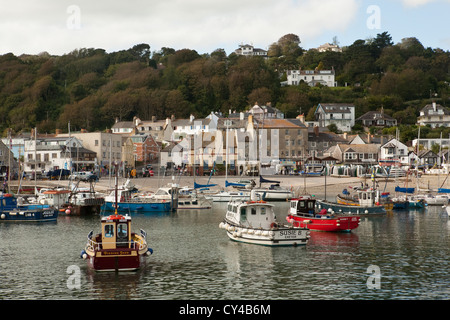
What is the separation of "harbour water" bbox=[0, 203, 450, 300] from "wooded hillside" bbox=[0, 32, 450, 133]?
347 ft

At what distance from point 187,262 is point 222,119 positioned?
95433 mm

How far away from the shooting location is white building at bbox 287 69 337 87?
178250 millimetres

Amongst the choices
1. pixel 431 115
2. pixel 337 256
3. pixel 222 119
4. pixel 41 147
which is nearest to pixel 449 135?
pixel 431 115

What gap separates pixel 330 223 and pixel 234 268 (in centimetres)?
1530

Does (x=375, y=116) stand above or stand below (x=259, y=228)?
above

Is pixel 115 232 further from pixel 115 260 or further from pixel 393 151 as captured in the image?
pixel 393 151

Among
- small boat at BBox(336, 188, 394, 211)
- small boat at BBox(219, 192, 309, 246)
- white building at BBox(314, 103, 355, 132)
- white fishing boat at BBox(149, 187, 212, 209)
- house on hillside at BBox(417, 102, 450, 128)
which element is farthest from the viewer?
house on hillside at BBox(417, 102, 450, 128)

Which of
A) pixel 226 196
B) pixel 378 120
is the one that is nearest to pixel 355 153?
pixel 378 120

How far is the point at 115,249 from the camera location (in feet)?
95.3

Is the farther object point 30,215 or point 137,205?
point 137,205

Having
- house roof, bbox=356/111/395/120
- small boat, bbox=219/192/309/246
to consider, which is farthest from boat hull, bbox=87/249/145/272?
house roof, bbox=356/111/395/120

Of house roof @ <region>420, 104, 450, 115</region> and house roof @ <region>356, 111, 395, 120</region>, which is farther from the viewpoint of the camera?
house roof @ <region>420, 104, 450, 115</region>

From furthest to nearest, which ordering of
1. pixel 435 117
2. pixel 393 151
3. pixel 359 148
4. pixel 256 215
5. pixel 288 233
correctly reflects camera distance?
pixel 435 117 → pixel 359 148 → pixel 393 151 → pixel 256 215 → pixel 288 233

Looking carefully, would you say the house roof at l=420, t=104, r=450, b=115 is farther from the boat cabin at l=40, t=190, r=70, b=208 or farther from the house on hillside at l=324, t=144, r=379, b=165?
the boat cabin at l=40, t=190, r=70, b=208
